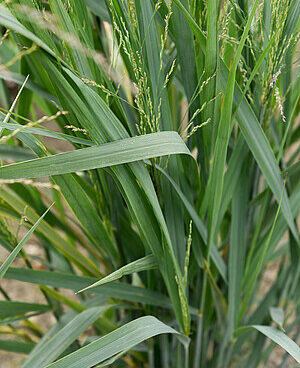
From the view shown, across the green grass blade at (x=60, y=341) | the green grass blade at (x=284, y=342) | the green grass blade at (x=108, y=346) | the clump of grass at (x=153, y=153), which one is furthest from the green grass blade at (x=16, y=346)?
the green grass blade at (x=284, y=342)

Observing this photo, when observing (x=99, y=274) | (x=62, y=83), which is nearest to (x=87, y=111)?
(x=62, y=83)

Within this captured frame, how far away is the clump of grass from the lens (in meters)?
0.46

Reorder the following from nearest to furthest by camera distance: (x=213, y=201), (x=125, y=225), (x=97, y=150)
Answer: (x=97, y=150) → (x=213, y=201) → (x=125, y=225)

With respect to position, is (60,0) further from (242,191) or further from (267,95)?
(242,191)

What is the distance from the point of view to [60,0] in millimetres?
457

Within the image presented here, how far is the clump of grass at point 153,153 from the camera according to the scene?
46 centimetres

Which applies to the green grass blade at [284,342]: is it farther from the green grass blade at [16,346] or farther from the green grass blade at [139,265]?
the green grass blade at [16,346]

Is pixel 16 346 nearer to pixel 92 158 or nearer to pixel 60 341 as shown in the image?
pixel 60 341

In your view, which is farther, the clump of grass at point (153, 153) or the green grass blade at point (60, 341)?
the green grass blade at point (60, 341)

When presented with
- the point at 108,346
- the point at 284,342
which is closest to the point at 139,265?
the point at 108,346

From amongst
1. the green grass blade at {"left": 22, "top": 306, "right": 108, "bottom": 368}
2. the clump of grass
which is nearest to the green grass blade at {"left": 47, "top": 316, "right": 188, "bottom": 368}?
the clump of grass

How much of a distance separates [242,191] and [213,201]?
107mm

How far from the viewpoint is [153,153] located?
0.44 metres

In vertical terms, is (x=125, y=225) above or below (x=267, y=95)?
below
